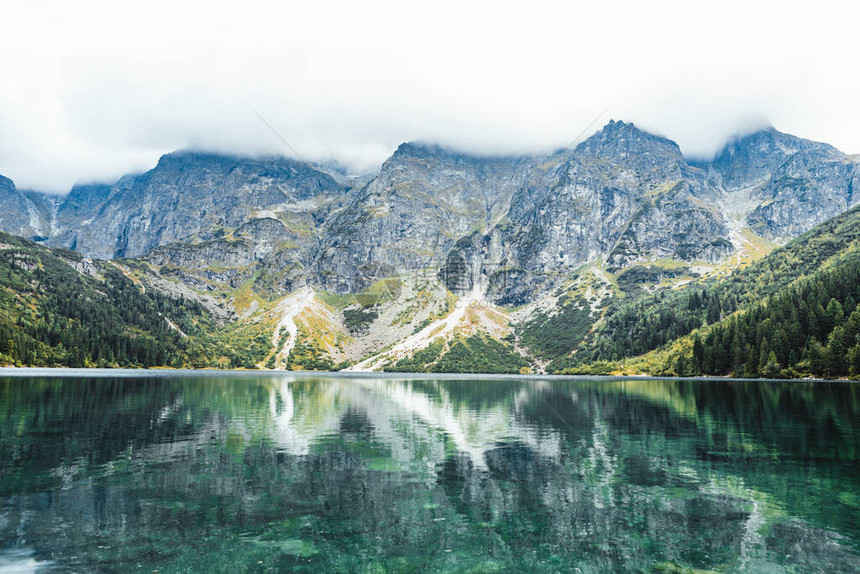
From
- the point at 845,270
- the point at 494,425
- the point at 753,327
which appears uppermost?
the point at 845,270

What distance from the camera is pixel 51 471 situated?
35531 millimetres

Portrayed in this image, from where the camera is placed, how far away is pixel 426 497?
31.6 m

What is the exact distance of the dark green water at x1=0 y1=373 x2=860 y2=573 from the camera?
2148 cm

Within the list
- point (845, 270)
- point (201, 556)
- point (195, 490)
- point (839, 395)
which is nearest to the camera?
point (201, 556)

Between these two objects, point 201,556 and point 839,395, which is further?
point 839,395

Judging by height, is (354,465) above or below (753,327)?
below

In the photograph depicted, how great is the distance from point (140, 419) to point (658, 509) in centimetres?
6125

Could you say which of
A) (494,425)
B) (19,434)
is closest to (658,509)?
(494,425)

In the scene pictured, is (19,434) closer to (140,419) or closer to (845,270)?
(140,419)

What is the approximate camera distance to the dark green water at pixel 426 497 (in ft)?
70.5

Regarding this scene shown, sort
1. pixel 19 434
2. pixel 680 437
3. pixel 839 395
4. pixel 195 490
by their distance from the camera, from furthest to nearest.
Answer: pixel 839 395 → pixel 680 437 → pixel 19 434 → pixel 195 490

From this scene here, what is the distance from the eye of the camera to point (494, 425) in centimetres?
6719

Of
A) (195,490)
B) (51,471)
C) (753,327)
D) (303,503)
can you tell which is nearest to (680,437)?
(303,503)

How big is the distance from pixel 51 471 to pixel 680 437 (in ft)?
189
